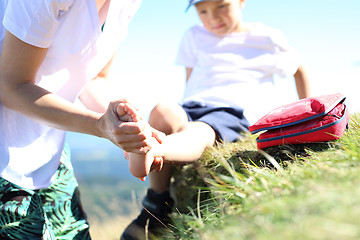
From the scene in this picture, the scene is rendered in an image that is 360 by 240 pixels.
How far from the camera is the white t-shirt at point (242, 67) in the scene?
3.24 metres

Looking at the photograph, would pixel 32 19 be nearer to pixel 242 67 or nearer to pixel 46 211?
pixel 46 211

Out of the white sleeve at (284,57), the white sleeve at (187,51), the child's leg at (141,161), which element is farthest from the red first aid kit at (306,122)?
the white sleeve at (187,51)

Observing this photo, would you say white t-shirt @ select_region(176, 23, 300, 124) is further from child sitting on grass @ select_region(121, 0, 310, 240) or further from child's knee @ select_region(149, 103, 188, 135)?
child's knee @ select_region(149, 103, 188, 135)

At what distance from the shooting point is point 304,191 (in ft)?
3.17

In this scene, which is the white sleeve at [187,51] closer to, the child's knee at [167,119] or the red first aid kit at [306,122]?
the child's knee at [167,119]

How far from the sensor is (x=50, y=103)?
1649mm

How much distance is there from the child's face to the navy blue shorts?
3.49 feet

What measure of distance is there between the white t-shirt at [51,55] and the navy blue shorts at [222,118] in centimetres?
94

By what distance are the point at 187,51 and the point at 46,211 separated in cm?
242

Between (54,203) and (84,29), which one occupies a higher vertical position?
(84,29)

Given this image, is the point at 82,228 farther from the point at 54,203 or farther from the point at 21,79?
the point at 21,79

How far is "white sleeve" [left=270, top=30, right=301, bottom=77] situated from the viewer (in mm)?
3501

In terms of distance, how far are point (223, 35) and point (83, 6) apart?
2.19 m

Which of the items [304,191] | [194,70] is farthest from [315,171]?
[194,70]
